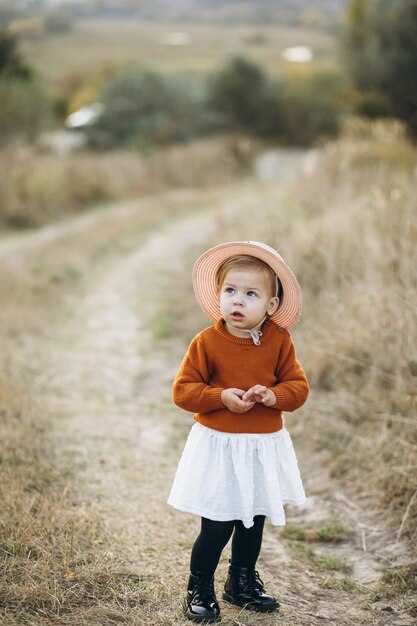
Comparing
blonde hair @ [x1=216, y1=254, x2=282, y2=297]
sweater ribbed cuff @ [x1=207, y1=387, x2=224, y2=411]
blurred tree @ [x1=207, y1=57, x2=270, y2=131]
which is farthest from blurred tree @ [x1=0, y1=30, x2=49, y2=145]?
sweater ribbed cuff @ [x1=207, y1=387, x2=224, y2=411]

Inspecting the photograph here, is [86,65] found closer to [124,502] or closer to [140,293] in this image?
[140,293]

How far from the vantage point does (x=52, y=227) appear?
12820 mm

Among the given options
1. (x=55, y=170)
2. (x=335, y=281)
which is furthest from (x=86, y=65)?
(x=335, y=281)

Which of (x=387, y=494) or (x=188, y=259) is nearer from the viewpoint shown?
(x=387, y=494)

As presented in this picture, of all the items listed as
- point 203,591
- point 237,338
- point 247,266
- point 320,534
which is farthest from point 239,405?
point 320,534

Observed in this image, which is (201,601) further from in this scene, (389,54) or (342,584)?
(389,54)

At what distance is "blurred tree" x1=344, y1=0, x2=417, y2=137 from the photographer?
755 inches

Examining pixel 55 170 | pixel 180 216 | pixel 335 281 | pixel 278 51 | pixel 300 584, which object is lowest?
pixel 300 584

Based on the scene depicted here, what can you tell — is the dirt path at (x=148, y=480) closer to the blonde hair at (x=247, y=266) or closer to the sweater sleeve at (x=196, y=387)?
the sweater sleeve at (x=196, y=387)

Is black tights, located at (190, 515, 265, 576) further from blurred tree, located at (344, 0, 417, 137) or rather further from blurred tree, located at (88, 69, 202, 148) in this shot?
blurred tree, located at (88, 69, 202, 148)

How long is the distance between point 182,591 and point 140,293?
5.89 metres

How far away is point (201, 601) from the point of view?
2.75 metres

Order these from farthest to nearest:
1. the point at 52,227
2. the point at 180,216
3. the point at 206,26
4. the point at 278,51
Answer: the point at 206,26
the point at 278,51
the point at 180,216
the point at 52,227

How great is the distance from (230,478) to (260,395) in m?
0.34
